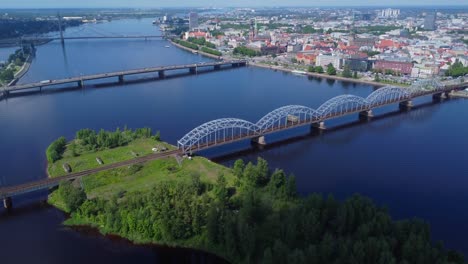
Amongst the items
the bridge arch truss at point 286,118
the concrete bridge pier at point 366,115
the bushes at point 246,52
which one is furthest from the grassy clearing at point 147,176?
the bushes at point 246,52

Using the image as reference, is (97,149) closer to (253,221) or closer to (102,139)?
(102,139)

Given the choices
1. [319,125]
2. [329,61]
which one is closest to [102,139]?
[319,125]

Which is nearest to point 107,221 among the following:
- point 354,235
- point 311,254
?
point 311,254

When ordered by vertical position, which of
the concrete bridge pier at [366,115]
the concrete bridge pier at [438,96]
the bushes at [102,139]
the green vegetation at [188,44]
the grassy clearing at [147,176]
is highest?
the green vegetation at [188,44]

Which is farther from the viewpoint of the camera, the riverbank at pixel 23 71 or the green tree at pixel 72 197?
the riverbank at pixel 23 71

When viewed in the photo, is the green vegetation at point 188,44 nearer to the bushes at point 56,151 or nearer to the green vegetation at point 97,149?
the green vegetation at point 97,149

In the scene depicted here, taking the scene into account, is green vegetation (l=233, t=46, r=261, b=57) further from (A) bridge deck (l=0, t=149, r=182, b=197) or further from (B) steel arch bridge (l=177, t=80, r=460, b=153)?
(A) bridge deck (l=0, t=149, r=182, b=197)

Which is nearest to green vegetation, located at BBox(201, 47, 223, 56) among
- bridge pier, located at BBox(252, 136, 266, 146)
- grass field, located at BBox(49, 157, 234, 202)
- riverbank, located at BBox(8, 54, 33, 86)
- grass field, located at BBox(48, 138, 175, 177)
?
riverbank, located at BBox(8, 54, 33, 86)

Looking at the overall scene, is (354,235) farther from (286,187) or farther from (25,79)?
(25,79)
